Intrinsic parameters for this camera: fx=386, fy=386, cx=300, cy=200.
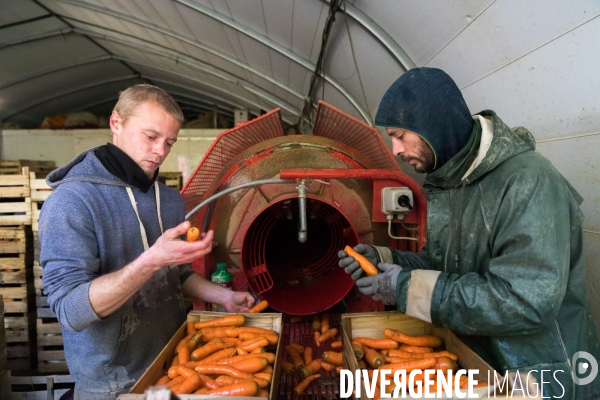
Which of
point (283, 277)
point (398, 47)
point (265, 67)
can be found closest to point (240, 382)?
point (283, 277)

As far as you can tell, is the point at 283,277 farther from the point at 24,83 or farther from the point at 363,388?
the point at 24,83

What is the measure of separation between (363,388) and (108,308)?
101 centimetres

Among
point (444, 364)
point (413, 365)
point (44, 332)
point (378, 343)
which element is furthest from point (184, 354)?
point (44, 332)

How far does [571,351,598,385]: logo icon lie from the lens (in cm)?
150

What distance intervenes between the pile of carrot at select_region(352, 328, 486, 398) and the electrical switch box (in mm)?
646

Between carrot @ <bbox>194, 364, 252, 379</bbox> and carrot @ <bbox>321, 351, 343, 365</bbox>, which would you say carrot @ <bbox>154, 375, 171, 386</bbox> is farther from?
carrot @ <bbox>321, 351, 343, 365</bbox>

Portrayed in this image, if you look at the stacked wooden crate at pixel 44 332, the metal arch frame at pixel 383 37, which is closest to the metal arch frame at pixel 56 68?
the stacked wooden crate at pixel 44 332

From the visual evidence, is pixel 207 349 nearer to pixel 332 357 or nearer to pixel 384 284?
pixel 332 357

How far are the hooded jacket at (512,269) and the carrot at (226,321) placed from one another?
0.81 meters

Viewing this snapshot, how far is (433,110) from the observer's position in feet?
5.36

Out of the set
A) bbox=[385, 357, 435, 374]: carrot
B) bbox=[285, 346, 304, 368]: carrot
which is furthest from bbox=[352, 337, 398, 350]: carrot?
bbox=[285, 346, 304, 368]: carrot

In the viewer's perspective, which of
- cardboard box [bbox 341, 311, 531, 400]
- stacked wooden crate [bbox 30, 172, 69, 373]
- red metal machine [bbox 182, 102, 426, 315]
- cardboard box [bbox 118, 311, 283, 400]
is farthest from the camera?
stacked wooden crate [bbox 30, 172, 69, 373]

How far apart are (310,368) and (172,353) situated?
743 millimetres

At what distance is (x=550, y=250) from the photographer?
52.1 inches
